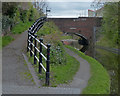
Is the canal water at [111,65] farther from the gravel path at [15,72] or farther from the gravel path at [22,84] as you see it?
the gravel path at [15,72]

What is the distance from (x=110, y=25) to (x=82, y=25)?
167 inches

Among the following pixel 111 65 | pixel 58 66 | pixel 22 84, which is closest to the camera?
pixel 22 84

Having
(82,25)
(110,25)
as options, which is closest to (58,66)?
(110,25)

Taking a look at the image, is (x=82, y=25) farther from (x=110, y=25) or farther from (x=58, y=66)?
(x=58, y=66)

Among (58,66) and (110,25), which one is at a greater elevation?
(110,25)

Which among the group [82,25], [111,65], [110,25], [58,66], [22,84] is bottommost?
[111,65]

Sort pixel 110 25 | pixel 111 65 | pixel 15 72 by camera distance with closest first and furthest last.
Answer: pixel 15 72
pixel 111 65
pixel 110 25

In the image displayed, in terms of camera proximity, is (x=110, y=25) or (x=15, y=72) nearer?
(x=15, y=72)

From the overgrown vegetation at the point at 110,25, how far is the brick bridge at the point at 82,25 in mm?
1188

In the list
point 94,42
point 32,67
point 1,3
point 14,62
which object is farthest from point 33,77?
point 94,42

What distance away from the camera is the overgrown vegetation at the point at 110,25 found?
58.2 feet

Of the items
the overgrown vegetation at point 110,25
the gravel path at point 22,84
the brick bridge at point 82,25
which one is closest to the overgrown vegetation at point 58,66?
→ the gravel path at point 22,84

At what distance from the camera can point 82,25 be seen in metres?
23.0

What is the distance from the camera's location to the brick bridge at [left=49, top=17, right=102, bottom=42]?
22.1 metres
